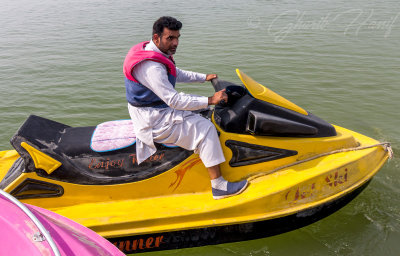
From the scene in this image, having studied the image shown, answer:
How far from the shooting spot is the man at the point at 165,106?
107 inches

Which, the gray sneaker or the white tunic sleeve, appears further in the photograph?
the gray sneaker

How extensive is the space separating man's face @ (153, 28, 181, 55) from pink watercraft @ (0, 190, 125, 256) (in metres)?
1.56

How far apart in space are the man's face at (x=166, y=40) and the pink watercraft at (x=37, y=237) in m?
1.56

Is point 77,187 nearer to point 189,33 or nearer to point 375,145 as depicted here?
point 375,145

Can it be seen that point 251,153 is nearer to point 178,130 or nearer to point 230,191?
point 230,191

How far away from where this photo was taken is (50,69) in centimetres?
845

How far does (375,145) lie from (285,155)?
97 cm

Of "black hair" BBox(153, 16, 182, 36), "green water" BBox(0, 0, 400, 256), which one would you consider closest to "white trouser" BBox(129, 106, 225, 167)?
"black hair" BBox(153, 16, 182, 36)

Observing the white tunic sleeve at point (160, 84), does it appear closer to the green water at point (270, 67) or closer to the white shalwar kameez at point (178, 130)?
the white shalwar kameez at point (178, 130)

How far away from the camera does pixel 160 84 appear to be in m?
2.68

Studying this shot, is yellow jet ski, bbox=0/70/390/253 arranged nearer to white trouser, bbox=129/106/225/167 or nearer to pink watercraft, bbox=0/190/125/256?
white trouser, bbox=129/106/225/167

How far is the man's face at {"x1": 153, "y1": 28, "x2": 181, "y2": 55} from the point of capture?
277 cm

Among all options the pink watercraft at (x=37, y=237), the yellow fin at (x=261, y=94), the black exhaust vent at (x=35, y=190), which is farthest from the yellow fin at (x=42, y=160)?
the yellow fin at (x=261, y=94)

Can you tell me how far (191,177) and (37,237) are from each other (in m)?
1.64
